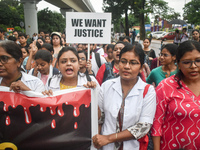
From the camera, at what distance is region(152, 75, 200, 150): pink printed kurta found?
67.9 inches

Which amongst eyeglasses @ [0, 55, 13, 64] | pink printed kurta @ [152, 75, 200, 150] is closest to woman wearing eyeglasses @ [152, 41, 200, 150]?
pink printed kurta @ [152, 75, 200, 150]

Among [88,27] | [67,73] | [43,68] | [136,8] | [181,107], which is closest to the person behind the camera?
[181,107]

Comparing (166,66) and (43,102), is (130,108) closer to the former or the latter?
(43,102)

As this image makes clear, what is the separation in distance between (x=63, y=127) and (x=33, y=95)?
1.46 feet

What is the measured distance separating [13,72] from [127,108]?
1226mm

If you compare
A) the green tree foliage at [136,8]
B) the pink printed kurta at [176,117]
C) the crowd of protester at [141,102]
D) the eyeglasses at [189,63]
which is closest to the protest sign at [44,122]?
the crowd of protester at [141,102]

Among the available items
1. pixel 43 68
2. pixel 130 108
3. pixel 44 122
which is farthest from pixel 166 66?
pixel 44 122

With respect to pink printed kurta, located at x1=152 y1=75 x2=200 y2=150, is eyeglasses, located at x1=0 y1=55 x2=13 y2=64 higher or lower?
higher

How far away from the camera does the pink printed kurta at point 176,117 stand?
1726 mm

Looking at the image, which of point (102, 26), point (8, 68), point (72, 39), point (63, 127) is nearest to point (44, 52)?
point (72, 39)

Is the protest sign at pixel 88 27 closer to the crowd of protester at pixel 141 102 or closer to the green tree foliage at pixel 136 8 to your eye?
the crowd of protester at pixel 141 102

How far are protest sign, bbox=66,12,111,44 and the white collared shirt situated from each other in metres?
1.61

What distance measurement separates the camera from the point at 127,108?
5.96 feet

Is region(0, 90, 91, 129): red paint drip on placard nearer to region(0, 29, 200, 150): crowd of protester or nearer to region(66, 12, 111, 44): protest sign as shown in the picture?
region(0, 29, 200, 150): crowd of protester
